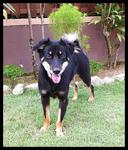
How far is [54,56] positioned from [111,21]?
3508mm

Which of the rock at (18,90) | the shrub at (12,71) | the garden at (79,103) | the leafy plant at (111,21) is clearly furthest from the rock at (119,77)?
the rock at (18,90)

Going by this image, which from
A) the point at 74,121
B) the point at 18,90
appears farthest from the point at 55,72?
the point at 18,90

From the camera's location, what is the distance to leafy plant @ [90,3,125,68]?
7.32m

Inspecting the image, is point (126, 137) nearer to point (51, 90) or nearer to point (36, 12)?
point (51, 90)

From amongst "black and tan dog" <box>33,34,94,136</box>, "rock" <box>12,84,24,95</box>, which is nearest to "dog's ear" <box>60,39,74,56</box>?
"black and tan dog" <box>33,34,94,136</box>

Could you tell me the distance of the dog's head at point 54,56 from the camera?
161 inches

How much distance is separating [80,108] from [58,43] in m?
1.42

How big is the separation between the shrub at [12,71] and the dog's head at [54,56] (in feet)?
8.20

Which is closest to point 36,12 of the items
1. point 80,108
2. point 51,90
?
point 80,108

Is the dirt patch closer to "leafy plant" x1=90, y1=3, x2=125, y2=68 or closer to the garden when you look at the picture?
the garden

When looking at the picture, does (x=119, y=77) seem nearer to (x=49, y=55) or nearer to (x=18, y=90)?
(x=18, y=90)

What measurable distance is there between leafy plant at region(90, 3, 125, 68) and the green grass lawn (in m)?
1.60

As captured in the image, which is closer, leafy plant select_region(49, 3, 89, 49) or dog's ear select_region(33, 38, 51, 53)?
dog's ear select_region(33, 38, 51, 53)

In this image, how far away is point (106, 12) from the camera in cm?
736
